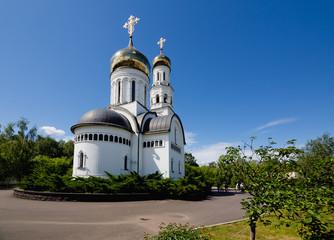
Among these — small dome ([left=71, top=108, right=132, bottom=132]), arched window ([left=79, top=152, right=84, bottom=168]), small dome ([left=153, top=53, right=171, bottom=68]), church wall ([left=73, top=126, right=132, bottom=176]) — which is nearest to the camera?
church wall ([left=73, top=126, right=132, bottom=176])

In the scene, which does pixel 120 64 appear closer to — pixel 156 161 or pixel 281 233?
pixel 156 161

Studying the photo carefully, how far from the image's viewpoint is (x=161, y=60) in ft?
107

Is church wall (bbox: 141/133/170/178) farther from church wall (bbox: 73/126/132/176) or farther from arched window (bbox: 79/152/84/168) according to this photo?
arched window (bbox: 79/152/84/168)

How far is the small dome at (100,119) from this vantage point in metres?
19.0

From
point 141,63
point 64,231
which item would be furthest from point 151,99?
point 64,231

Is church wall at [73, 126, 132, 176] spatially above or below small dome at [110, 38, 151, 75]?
below

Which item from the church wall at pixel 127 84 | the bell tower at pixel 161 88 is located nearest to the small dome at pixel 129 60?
the church wall at pixel 127 84

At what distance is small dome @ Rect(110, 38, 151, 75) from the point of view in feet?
84.9

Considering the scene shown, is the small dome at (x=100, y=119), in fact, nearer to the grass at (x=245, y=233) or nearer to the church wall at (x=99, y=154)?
the church wall at (x=99, y=154)

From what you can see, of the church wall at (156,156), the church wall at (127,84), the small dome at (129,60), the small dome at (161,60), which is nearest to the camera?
the church wall at (156,156)

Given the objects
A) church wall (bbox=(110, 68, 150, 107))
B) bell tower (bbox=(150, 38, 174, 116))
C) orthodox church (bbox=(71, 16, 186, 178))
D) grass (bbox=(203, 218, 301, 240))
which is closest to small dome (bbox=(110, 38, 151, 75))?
orthodox church (bbox=(71, 16, 186, 178))

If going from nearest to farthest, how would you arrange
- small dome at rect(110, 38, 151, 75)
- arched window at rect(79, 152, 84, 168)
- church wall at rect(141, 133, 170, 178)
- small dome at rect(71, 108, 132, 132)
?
arched window at rect(79, 152, 84, 168) < small dome at rect(71, 108, 132, 132) < church wall at rect(141, 133, 170, 178) < small dome at rect(110, 38, 151, 75)

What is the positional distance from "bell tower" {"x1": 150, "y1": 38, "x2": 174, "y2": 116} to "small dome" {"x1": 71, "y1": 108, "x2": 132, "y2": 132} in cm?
997

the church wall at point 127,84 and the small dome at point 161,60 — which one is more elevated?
the small dome at point 161,60
